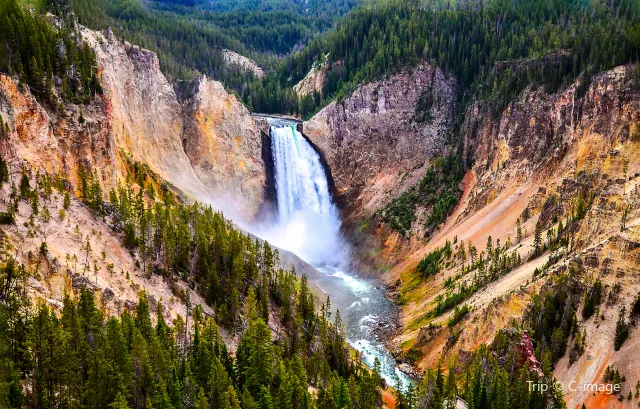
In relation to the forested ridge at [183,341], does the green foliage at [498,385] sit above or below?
below

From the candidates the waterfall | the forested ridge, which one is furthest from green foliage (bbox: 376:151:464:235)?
the forested ridge

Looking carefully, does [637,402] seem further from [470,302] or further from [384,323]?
[384,323]

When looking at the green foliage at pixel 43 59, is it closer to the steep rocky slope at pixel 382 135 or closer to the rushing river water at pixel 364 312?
the rushing river water at pixel 364 312

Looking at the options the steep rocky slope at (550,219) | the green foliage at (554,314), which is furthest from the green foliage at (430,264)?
the green foliage at (554,314)

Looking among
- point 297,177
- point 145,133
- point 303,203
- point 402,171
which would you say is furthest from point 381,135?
point 145,133

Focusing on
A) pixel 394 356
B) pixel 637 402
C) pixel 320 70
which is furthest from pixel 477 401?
pixel 320 70

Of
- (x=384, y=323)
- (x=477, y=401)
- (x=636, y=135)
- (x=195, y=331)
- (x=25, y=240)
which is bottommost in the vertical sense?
(x=384, y=323)
